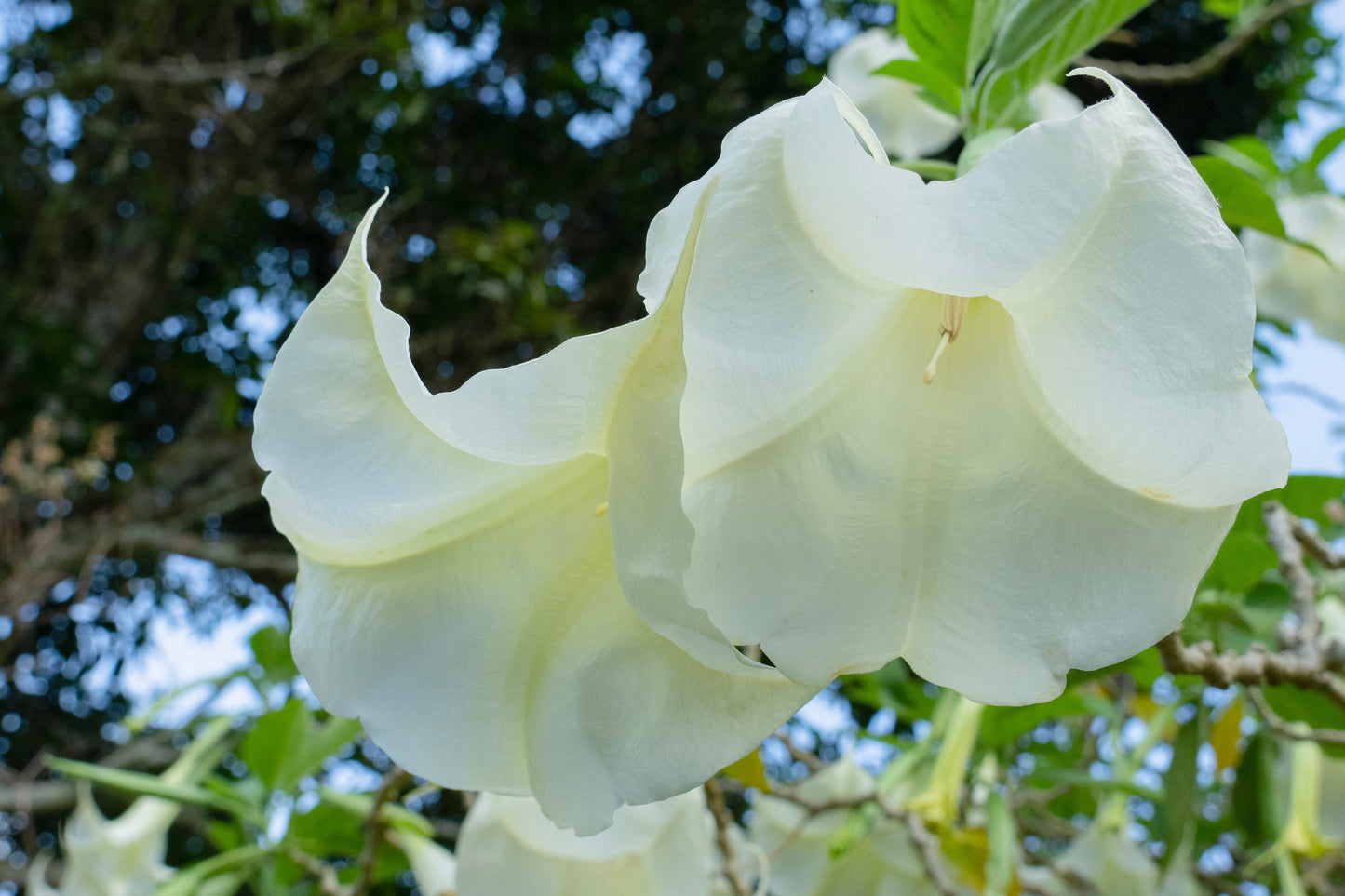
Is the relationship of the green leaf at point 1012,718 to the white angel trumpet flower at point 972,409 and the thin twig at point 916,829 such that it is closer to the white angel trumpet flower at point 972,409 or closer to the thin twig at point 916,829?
the thin twig at point 916,829

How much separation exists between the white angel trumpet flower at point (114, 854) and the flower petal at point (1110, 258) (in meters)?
1.28

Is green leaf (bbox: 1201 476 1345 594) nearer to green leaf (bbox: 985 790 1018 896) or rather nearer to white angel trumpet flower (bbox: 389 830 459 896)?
green leaf (bbox: 985 790 1018 896)

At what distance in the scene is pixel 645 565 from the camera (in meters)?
0.42

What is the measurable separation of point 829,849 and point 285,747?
0.60 metres

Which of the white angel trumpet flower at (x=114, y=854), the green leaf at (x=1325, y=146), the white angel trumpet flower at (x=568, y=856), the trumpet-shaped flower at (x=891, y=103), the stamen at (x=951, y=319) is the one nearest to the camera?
the stamen at (x=951, y=319)

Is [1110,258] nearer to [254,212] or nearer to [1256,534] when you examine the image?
[1256,534]

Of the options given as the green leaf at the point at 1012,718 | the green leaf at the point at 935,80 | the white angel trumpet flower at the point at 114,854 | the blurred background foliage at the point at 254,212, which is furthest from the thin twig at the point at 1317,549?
the blurred background foliage at the point at 254,212

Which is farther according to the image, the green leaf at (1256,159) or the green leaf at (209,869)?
the green leaf at (1256,159)

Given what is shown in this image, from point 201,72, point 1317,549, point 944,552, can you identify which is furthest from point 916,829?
point 201,72

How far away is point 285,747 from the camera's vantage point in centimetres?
119

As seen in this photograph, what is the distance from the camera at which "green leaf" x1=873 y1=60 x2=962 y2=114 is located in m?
0.76

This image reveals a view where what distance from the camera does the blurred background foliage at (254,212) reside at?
3207mm

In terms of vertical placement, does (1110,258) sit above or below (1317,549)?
above

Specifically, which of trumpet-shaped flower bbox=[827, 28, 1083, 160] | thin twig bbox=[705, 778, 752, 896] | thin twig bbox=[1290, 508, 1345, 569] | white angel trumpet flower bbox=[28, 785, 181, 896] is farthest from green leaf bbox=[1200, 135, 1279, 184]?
white angel trumpet flower bbox=[28, 785, 181, 896]
